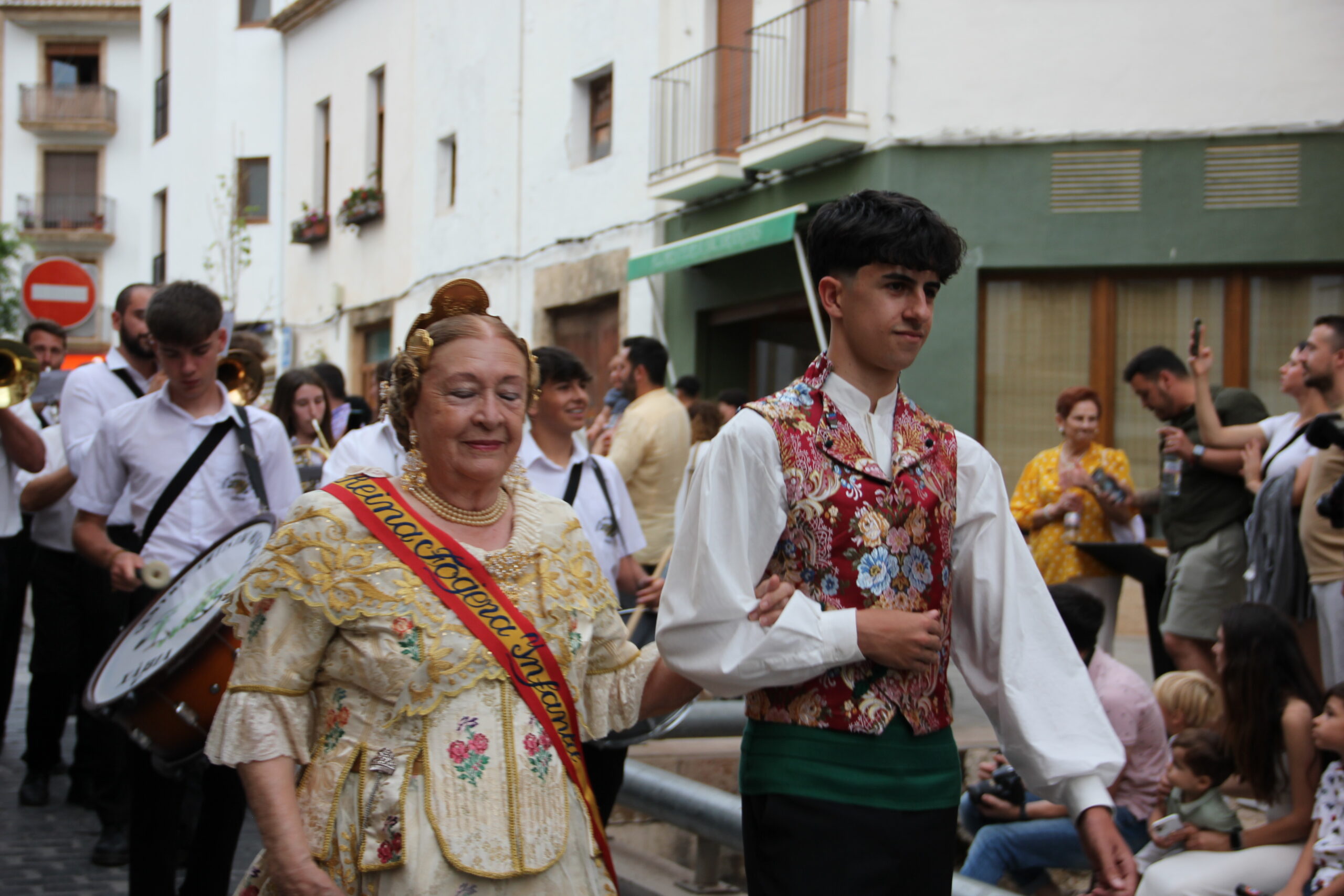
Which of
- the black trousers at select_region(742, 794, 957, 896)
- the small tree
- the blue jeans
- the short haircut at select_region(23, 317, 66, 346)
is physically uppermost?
the small tree

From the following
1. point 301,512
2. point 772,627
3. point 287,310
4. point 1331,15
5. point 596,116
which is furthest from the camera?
point 287,310

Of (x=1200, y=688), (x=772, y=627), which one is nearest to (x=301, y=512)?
(x=772, y=627)

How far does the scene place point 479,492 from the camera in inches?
118

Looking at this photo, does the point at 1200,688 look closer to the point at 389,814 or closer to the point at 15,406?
the point at 389,814

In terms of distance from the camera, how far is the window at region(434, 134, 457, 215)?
21422mm

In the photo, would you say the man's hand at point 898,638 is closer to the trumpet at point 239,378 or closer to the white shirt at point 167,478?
the white shirt at point 167,478

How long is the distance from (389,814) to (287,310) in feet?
81.4

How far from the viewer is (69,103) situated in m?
43.7

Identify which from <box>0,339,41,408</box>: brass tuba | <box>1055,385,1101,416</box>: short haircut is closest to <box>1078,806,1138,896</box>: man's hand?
<box>0,339,41,408</box>: brass tuba

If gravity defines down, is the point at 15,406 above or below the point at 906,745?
above

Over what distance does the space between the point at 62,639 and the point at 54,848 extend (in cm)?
110

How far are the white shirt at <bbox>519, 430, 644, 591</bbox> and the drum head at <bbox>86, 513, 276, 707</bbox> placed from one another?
1.14 m

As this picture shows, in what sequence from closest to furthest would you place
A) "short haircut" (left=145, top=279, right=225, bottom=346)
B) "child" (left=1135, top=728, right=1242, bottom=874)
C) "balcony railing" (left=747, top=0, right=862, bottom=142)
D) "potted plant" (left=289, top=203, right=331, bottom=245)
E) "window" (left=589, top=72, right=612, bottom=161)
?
"child" (left=1135, top=728, right=1242, bottom=874), "short haircut" (left=145, top=279, right=225, bottom=346), "balcony railing" (left=747, top=0, right=862, bottom=142), "window" (left=589, top=72, right=612, bottom=161), "potted plant" (left=289, top=203, right=331, bottom=245)

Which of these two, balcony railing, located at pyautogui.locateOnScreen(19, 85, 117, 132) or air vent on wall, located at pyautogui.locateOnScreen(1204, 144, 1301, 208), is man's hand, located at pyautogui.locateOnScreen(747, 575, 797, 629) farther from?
balcony railing, located at pyautogui.locateOnScreen(19, 85, 117, 132)
